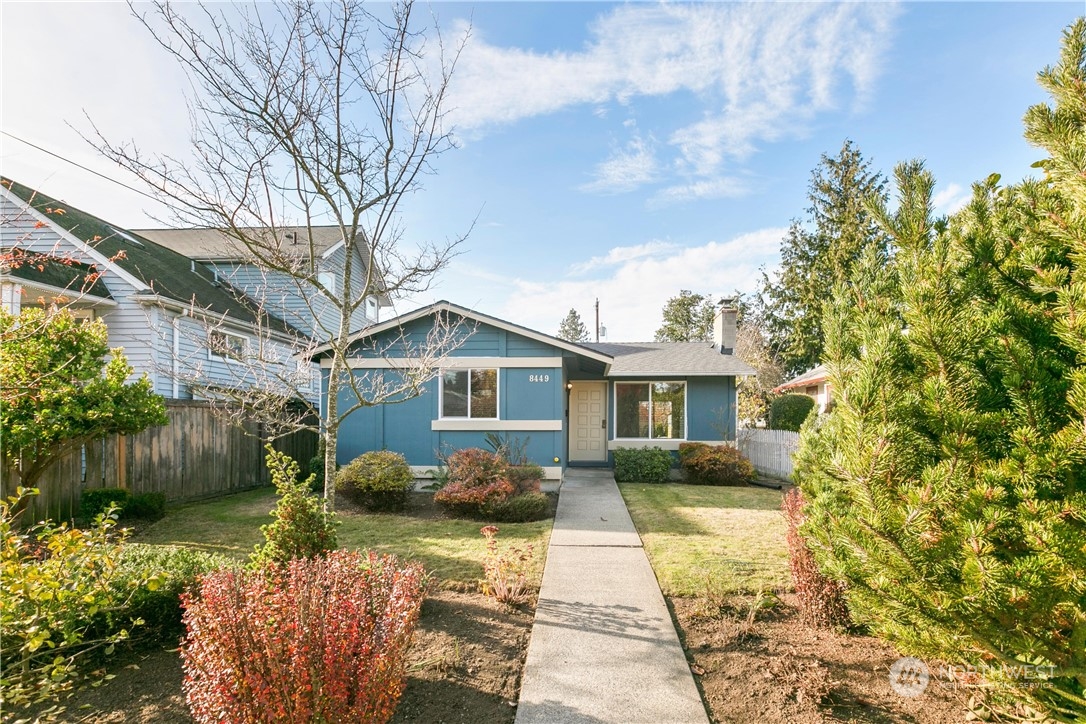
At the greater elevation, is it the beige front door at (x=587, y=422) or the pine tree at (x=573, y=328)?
the pine tree at (x=573, y=328)

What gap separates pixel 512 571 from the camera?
503 cm

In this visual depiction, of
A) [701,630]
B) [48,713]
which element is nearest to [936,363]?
[701,630]

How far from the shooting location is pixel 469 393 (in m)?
11.6

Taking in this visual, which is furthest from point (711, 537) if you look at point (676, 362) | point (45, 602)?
point (676, 362)

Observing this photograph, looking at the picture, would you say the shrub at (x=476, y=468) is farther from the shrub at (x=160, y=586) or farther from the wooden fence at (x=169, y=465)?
the shrub at (x=160, y=586)

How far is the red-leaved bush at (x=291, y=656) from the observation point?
2256 mm

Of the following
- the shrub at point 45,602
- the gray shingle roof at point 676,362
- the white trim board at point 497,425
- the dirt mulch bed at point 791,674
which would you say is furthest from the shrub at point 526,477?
the shrub at point 45,602

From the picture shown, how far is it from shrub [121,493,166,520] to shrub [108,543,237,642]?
4891 millimetres

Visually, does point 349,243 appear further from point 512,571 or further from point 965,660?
point 965,660

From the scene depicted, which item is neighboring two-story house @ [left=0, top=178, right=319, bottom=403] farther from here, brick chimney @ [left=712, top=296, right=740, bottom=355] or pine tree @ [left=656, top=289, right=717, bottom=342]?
pine tree @ [left=656, top=289, right=717, bottom=342]

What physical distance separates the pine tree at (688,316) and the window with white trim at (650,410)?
33.8 metres

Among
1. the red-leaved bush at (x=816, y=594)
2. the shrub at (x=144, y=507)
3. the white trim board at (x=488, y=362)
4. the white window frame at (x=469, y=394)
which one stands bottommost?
the shrub at (x=144, y=507)

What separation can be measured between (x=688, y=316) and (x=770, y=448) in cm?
3587

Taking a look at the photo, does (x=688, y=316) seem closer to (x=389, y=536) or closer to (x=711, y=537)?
(x=711, y=537)
